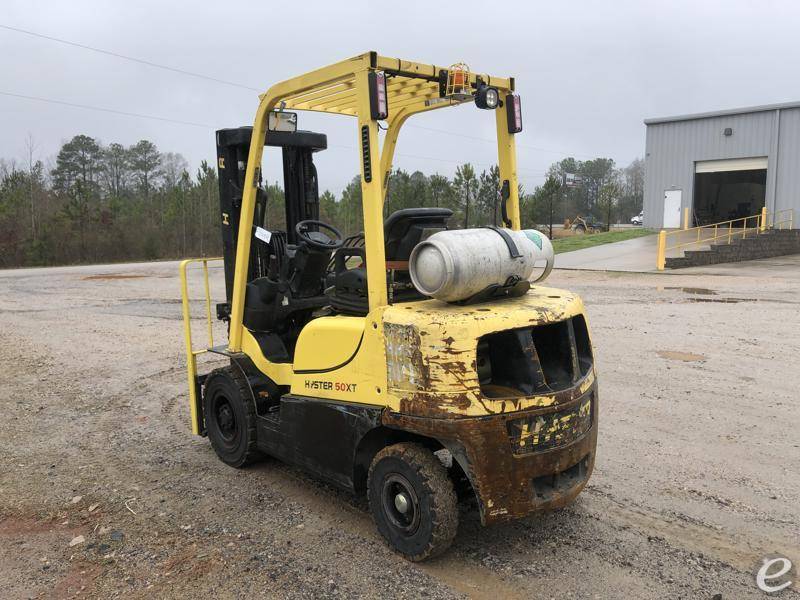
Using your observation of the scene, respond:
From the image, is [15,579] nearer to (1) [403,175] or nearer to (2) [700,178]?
(2) [700,178]

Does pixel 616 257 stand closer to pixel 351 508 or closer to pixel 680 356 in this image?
→ pixel 680 356

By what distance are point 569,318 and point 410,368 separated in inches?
38.9

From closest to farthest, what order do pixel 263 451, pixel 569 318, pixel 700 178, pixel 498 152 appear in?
1. pixel 569 318
2. pixel 498 152
3. pixel 263 451
4. pixel 700 178

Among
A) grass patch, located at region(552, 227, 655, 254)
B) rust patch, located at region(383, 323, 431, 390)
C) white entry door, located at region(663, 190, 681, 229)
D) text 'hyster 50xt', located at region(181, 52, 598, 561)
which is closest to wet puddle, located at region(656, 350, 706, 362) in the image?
text 'hyster 50xt', located at region(181, 52, 598, 561)

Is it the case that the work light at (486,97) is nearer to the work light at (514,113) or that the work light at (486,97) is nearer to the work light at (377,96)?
the work light at (514,113)

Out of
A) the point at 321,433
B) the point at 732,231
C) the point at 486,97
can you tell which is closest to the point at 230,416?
the point at 321,433

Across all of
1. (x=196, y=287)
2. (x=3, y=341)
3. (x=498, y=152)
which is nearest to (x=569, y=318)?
(x=498, y=152)

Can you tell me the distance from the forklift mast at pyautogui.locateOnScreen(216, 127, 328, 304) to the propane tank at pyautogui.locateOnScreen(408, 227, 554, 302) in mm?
1740

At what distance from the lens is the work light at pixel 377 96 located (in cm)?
338

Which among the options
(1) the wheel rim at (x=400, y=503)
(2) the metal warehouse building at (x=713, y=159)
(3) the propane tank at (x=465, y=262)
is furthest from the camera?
(2) the metal warehouse building at (x=713, y=159)

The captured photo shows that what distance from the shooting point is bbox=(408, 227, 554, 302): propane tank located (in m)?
3.28

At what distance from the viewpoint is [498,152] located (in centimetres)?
436

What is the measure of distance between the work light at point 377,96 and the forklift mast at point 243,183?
4.92 ft

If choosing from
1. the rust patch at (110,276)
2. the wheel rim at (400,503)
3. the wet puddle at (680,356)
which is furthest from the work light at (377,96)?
the rust patch at (110,276)
